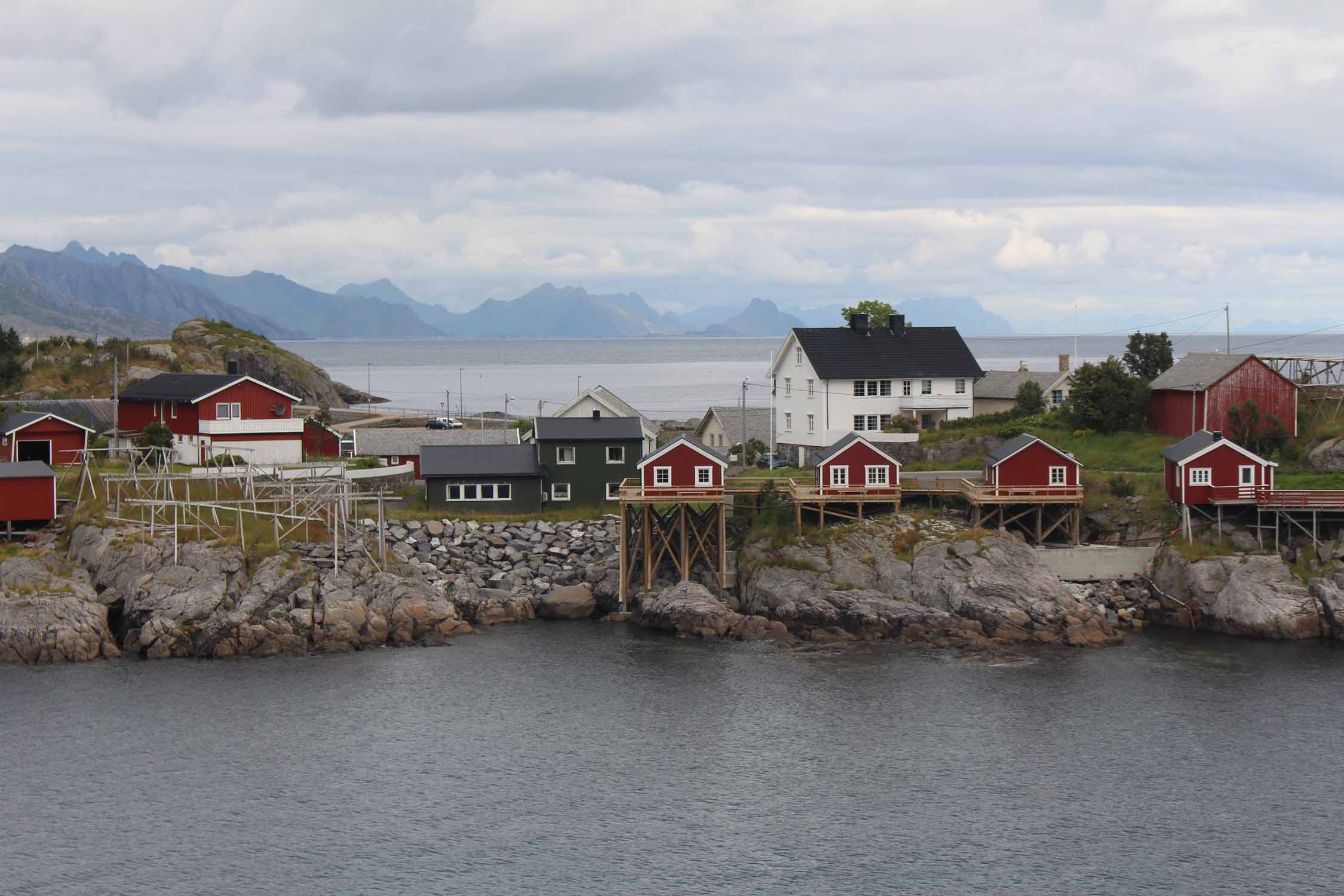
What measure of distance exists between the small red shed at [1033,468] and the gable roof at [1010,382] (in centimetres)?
1630

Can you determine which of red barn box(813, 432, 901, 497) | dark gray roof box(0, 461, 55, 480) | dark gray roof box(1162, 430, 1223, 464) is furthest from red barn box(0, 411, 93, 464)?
dark gray roof box(1162, 430, 1223, 464)

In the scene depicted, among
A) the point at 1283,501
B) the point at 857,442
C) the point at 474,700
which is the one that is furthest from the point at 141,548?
the point at 1283,501

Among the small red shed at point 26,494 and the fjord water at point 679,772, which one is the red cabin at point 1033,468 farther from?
the small red shed at point 26,494

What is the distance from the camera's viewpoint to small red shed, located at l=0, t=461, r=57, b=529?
5297 centimetres

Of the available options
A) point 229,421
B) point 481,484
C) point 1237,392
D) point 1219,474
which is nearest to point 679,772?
point 481,484

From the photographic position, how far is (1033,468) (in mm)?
55469

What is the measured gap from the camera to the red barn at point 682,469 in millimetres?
55031

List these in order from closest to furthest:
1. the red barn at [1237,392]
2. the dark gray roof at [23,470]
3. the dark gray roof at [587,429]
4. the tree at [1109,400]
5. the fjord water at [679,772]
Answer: the fjord water at [679,772] → the dark gray roof at [23,470] → the red barn at [1237,392] → the dark gray roof at [587,429] → the tree at [1109,400]

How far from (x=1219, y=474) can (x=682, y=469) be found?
72.2ft

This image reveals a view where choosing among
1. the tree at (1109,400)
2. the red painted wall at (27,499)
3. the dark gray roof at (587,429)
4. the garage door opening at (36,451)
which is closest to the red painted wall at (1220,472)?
the tree at (1109,400)

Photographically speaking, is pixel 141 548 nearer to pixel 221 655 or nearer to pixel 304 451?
pixel 221 655

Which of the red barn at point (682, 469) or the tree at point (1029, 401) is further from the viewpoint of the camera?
the tree at point (1029, 401)

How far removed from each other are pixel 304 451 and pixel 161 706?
→ 29.5 m

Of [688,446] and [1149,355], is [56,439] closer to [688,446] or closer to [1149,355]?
[688,446]
